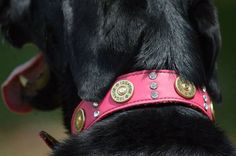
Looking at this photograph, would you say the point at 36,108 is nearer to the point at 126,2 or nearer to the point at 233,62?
the point at 126,2

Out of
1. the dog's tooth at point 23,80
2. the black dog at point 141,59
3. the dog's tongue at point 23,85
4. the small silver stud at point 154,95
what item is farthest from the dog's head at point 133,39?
the dog's tooth at point 23,80

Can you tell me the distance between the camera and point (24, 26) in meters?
2.96

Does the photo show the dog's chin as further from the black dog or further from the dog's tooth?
the dog's tooth

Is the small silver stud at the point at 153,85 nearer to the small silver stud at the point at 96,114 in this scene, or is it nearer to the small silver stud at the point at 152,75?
the small silver stud at the point at 152,75

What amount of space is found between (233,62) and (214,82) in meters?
6.15

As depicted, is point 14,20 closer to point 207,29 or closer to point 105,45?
point 105,45

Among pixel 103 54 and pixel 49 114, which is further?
pixel 49 114

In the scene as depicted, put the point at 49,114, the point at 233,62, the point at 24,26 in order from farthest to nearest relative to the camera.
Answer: the point at 233,62 < the point at 49,114 < the point at 24,26

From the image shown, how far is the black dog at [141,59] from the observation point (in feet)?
7.77

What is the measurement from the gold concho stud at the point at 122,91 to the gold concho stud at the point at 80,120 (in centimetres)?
16

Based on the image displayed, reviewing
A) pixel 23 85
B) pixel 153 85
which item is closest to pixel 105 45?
pixel 153 85

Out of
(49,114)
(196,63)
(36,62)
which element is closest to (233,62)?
(49,114)

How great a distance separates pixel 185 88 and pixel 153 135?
0.64 ft

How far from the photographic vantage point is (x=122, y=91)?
2387 millimetres
